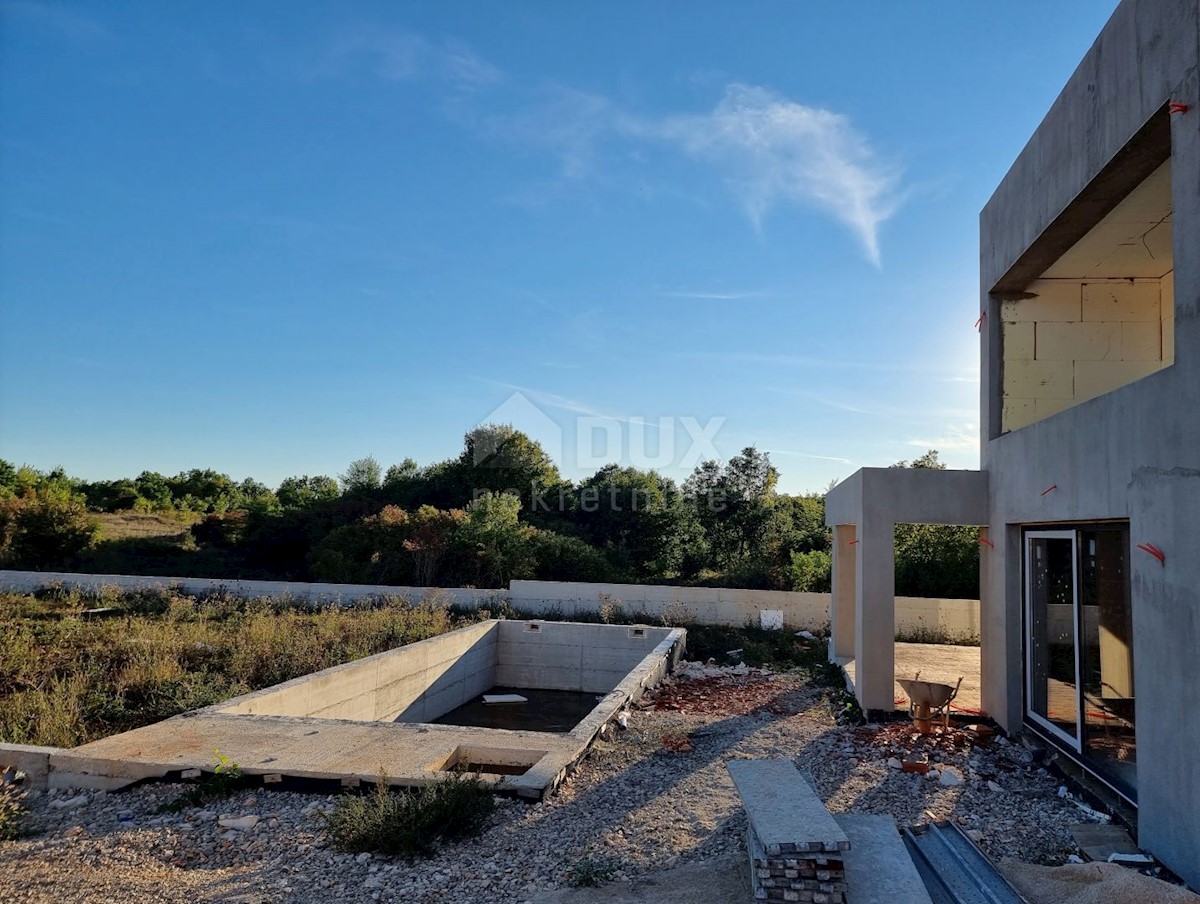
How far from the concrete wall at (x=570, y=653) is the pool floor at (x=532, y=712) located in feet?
0.77

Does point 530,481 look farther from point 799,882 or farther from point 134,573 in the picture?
point 799,882

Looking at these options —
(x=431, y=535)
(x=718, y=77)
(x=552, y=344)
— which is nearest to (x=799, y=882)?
(x=718, y=77)

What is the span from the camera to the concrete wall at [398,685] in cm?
738

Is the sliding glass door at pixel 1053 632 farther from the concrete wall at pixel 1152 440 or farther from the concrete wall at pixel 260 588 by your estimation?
the concrete wall at pixel 260 588

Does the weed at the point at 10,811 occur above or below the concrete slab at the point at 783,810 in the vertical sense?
below

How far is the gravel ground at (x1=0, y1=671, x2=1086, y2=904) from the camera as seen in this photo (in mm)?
3547

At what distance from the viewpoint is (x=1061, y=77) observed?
18.5ft

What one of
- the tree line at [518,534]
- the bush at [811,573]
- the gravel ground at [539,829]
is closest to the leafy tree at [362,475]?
the tree line at [518,534]

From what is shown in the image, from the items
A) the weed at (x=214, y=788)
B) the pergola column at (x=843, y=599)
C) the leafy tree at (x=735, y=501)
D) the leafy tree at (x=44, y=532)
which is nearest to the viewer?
the weed at (x=214, y=788)

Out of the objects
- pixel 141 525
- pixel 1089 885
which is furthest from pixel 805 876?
pixel 141 525

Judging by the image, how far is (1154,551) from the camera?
159 inches

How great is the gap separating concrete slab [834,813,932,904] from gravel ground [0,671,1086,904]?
0.84 m

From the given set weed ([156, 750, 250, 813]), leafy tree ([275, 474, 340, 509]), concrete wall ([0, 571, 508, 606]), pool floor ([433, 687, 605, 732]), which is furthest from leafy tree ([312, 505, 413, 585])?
weed ([156, 750, 250, 813])

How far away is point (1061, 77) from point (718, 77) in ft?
14.2
